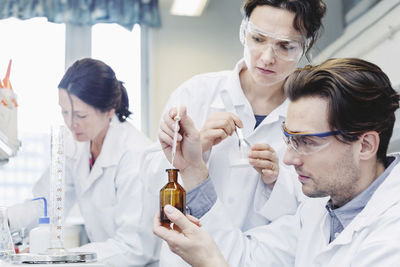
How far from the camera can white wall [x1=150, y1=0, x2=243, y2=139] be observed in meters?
3.22

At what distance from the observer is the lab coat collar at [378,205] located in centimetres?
95

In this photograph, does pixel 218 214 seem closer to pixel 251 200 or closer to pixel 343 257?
pixel 251 200

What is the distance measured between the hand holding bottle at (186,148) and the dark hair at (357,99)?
0.38 m

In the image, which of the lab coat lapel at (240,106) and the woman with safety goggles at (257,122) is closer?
the woman with safety goggles at (257,122)

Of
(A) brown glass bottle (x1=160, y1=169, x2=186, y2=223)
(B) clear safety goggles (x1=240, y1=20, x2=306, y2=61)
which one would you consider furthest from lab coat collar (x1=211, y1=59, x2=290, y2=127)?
(A) brown glass bottle (x1=160, y1=169, x2=186, y2=223)

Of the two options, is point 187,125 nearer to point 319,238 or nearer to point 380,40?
point 319,238

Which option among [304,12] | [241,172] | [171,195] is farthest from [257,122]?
[171,195]

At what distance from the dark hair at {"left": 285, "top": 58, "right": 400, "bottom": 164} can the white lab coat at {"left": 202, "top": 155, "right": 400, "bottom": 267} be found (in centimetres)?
13

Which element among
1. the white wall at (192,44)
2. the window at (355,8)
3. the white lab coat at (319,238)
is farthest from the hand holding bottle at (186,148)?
the white wall at (192,44)

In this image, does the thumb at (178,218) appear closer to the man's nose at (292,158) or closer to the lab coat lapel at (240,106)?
the man's nose at (292,158)

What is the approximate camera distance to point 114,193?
6.88 feet

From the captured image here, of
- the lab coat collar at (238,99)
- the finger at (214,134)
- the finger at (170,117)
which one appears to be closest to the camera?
the finger at (170,117)

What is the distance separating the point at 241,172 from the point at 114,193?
30.2 inches

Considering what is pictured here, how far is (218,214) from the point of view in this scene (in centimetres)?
134
